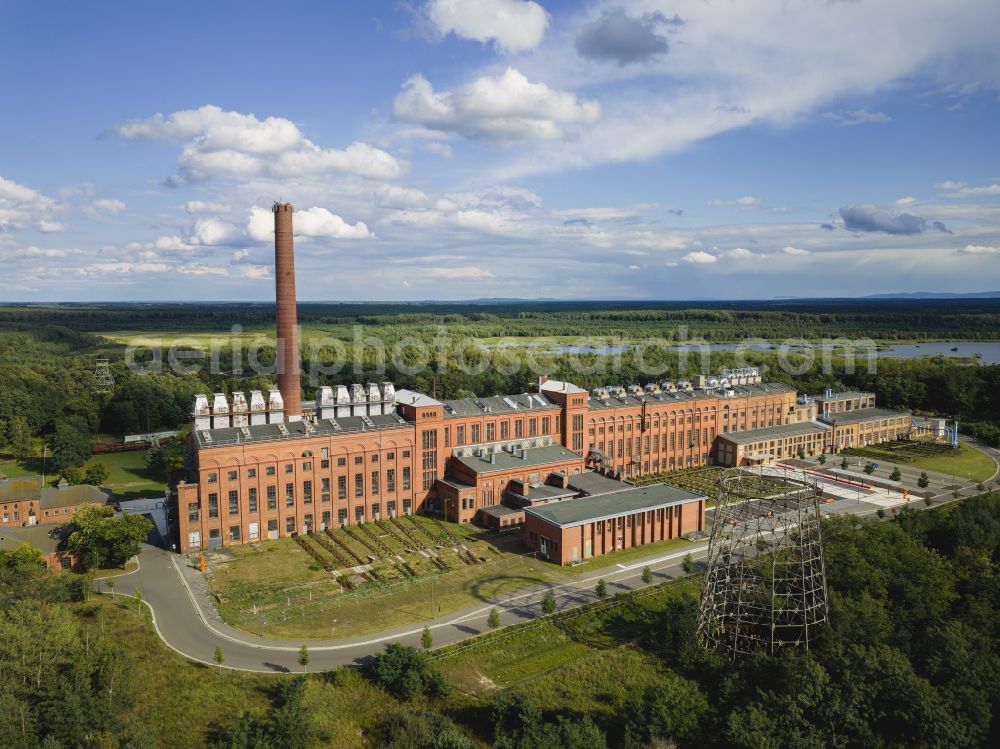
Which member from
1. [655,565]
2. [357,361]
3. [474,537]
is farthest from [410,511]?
[357,361]

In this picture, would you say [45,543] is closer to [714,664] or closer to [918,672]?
[714,664]

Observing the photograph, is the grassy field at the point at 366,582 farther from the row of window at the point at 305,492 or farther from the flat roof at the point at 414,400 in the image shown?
the flat roof at the point at 414,400

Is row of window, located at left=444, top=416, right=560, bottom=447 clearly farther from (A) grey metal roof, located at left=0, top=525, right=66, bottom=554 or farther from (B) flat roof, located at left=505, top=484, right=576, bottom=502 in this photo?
(A) grey metal roof, located at left=0, top=525, right=66, bottom=554

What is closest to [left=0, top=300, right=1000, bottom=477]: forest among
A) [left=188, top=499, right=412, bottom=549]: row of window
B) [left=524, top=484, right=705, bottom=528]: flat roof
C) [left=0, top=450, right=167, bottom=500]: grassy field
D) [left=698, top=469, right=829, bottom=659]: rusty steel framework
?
[left=0, top=450, right=167, bottom=500]: grassy field

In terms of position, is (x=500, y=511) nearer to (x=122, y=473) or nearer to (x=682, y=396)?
(x=682, y=396)

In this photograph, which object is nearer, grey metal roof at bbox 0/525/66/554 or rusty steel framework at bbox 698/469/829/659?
rusty steel framework at bbox 698/469/829/659
